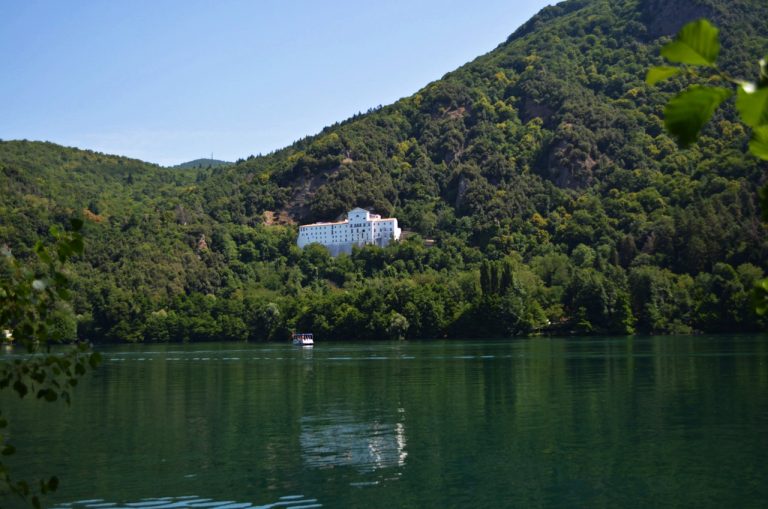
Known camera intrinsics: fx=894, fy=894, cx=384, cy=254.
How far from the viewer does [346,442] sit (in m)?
34.6

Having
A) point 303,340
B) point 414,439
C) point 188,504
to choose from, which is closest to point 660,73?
point 188,504

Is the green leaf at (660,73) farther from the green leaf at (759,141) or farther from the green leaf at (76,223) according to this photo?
the green leaf at (76,223)

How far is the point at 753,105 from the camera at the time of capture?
2652 mm

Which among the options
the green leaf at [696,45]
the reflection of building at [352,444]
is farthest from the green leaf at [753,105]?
the reflection of building at [352,444]

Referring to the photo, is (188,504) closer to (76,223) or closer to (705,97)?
(76,223)

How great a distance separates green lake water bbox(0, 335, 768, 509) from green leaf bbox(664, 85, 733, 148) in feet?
74.7

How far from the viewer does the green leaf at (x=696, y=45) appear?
261 cm

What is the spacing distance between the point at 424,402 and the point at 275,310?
11318 centimetres

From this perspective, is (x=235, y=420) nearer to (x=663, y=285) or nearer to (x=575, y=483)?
(x=575, y=483)

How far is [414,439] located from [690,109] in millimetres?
33260

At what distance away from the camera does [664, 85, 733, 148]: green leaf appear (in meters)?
2.74

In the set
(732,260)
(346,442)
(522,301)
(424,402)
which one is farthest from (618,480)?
(732,260)

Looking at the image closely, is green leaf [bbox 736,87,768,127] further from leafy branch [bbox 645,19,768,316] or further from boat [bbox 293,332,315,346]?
boat [bbox 293,332,315,346]

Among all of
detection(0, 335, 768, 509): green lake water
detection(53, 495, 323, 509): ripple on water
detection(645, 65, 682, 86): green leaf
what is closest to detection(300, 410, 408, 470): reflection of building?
detection(0, 335, 768, 509): green lake water
